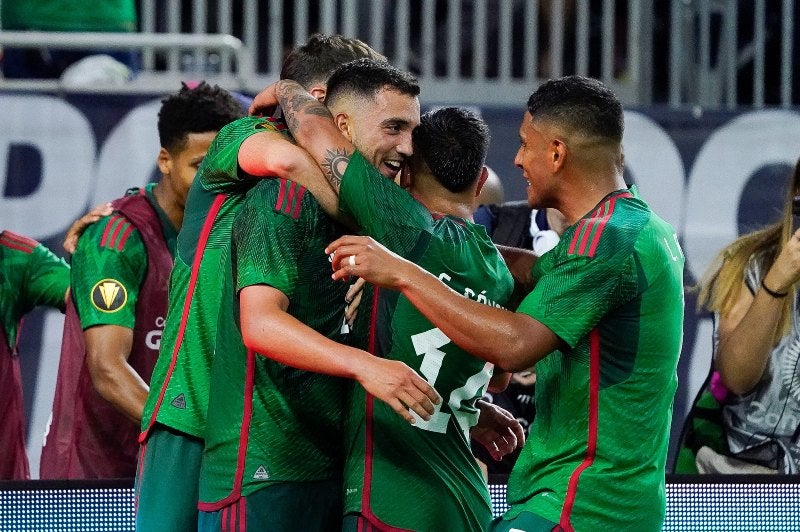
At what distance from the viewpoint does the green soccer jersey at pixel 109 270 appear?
183 inches

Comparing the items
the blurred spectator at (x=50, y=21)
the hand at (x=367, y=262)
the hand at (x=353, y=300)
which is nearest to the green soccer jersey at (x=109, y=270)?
the hand at (x=353, y=300)

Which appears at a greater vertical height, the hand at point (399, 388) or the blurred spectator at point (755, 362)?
the hand at point (399, 388)

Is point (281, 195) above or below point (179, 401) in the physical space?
above

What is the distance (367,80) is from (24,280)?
223 cm

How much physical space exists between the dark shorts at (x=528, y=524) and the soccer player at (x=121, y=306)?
1750 millimetres

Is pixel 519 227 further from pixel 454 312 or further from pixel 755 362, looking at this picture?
pixel 454 312

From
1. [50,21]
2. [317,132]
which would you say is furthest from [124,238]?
[50,21]

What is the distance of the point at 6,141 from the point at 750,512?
11.6 feet

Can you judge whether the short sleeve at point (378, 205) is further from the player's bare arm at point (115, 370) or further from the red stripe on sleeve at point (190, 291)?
the player's bare arm at point (115, 370)

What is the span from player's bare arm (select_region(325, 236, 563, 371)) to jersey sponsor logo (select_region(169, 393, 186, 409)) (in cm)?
70

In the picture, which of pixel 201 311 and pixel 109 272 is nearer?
pixel 201 311

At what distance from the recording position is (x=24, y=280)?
5.11m

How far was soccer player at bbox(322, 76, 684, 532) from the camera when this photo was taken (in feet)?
10.0

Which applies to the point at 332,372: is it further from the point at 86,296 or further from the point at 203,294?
the point at 86,296
